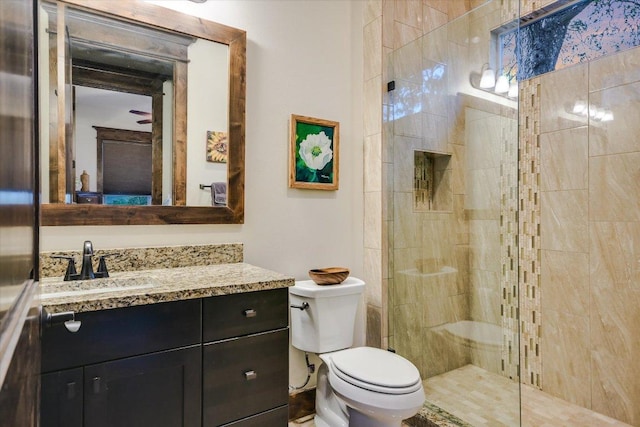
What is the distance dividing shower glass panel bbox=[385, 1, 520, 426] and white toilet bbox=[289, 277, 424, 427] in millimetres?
467

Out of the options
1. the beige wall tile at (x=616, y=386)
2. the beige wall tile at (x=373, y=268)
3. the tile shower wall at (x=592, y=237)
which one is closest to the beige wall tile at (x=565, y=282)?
the tile shower wall at (x=592, y=237)

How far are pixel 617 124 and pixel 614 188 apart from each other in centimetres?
37

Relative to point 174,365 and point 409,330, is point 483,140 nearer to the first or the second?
point 409,330

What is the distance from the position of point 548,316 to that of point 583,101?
1384 mm

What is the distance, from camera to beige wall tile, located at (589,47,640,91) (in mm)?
2051

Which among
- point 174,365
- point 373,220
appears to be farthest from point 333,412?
point 373,220

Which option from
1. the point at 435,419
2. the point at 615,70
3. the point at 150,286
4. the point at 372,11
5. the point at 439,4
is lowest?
the point at 435,419

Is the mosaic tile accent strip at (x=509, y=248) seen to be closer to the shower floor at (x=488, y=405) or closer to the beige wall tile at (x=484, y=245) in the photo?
the beige wall tile at (x=484, y=245)

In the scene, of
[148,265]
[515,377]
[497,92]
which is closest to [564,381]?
[515,377]

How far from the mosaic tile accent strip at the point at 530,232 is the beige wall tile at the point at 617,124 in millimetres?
331

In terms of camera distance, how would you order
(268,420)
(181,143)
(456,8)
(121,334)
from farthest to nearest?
(456,8), (181,143), (268,420), (121,334)

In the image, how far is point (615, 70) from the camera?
2.12 m

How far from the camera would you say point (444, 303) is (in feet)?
7.99

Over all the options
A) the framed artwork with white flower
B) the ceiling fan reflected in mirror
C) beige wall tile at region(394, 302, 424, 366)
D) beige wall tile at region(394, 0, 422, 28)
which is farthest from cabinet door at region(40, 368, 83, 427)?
beige wall tile at region(394, 0, 422, 28)
